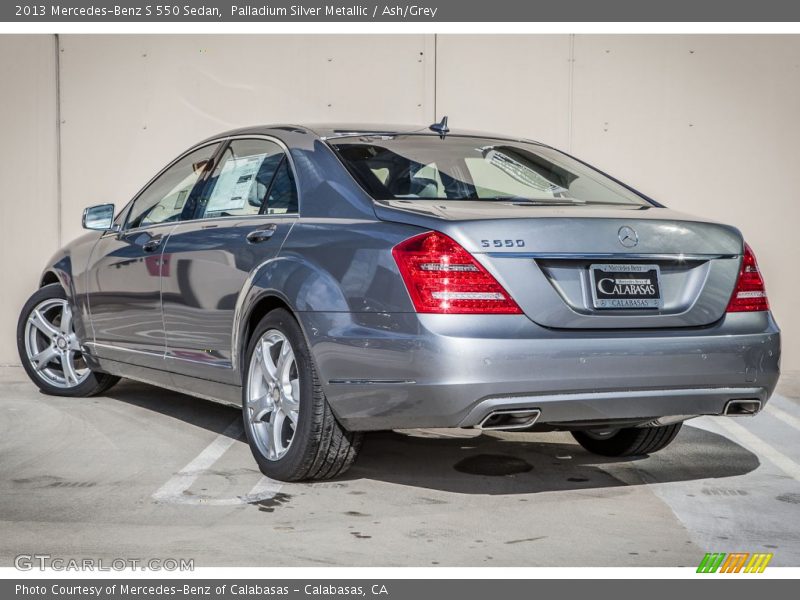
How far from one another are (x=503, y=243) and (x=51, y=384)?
Result: 4416 millimetres

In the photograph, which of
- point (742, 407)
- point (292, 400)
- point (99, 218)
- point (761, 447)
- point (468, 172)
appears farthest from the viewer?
point (99, 218)

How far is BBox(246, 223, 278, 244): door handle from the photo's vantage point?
18.2ft

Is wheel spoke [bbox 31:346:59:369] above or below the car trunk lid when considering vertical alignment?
below

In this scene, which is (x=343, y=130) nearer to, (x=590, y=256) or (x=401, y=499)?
(x=590, y=256)

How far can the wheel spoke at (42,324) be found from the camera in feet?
26.9

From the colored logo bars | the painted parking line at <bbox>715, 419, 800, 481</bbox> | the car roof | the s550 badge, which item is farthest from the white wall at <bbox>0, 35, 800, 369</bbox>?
the colored logo bars

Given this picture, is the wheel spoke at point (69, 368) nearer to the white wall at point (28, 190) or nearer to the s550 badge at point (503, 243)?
the white wall at point (28, 190)

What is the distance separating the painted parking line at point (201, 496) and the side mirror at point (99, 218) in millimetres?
1657

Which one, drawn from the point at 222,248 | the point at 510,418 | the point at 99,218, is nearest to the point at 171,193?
the point at 99,218

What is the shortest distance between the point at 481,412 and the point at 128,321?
2930 mm

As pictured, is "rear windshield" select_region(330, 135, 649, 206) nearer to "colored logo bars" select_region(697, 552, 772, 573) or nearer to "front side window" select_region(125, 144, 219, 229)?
"front side window" select_region(125, 144, 219, 229)

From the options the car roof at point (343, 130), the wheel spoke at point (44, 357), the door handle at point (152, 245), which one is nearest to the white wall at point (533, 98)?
the wheel spoke at point (44, 357)

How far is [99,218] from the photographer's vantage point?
24.2ft

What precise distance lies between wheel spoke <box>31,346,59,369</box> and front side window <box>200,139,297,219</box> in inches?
91.7
